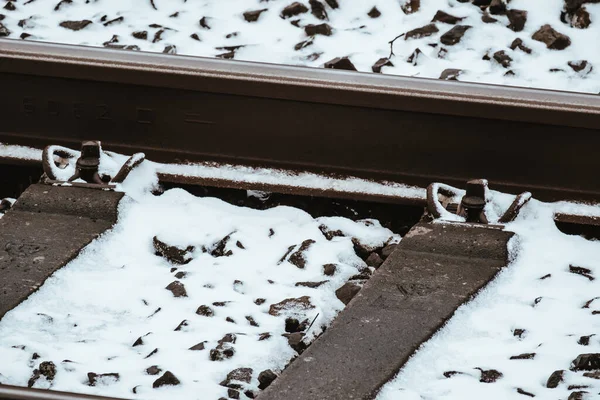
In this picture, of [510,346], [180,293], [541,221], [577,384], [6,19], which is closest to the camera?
[577,384]

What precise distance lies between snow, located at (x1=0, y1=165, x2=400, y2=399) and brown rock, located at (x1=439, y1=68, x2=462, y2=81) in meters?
0.94

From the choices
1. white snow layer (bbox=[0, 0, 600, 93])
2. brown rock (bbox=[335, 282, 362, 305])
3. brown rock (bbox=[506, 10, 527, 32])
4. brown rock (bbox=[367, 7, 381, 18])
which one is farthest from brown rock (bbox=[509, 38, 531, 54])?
brown rock (bbox=[335, 282, 362, 305])

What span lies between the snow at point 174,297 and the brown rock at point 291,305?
0.05ft

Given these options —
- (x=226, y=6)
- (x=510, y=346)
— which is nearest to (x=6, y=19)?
(x=226, y=6)

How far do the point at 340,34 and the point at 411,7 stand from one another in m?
0.41

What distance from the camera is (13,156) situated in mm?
4914

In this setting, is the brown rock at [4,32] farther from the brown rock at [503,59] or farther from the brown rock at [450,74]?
the brown rock at [503,59]

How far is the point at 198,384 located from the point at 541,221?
1.72m

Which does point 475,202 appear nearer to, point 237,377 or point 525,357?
point 525,357

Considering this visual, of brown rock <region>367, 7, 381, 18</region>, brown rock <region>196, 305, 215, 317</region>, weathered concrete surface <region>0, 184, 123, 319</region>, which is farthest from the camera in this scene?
brown rock <region>367, 7, 381, 18</region>

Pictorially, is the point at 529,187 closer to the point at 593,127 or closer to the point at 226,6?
the point at 593,127

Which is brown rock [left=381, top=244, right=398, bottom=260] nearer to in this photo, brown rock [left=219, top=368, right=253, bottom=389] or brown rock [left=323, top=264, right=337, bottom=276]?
brown rock [left=323, top=264, right=337, bottom=276]

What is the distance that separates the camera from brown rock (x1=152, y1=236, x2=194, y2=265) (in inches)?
162

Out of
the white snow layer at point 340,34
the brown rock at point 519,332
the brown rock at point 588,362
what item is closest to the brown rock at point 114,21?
the white snow layer at point 340,34
